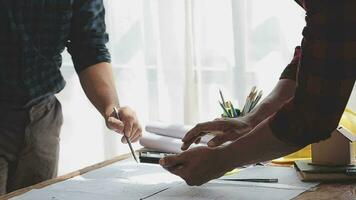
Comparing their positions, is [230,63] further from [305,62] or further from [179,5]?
[305,62]

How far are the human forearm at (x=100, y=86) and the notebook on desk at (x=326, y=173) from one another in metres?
0.61

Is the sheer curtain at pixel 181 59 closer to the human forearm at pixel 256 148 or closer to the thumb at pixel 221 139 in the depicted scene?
the thumb at pixel 221 139

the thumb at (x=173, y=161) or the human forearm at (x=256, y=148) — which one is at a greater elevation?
the human forearm at (x=256, y=148)

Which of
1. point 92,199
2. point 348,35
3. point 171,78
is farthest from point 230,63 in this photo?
point 348,35

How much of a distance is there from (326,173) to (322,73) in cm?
36

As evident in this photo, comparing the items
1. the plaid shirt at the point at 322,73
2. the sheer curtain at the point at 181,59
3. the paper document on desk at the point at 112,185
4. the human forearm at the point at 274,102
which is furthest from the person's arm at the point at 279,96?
the sheer curtain at the point at 181,59

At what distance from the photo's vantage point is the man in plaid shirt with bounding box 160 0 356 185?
35.0 inches

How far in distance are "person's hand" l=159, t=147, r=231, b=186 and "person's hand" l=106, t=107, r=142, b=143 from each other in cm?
34

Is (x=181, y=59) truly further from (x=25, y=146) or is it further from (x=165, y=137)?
(x=25, y=146)

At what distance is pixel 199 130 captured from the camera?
127 centimetres

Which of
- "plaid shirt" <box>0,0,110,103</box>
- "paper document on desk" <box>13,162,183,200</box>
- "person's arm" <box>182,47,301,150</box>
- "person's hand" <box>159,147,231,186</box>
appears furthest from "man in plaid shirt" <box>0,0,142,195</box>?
"person's hand" <box>159,147,231,186</box>

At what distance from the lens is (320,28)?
90 cm

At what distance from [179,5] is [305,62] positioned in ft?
4.10

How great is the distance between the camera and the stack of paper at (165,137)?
58.9 inches
